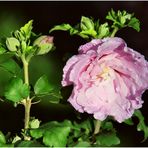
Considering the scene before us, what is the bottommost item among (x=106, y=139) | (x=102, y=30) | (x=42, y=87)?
(x=106, y=139)

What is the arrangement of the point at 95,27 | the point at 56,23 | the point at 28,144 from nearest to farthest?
the point at 28,144
the point at 95,27
the point at 56,23

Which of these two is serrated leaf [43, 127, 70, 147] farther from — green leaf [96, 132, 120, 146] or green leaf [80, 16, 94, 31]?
green leaf [80, 16, 94, 31]

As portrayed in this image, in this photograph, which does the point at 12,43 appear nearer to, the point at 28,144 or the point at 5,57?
the point at 5,57

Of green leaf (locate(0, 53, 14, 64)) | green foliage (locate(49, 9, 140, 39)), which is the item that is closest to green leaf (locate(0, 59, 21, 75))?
green leaf (locate(0, 53, 14, 64))

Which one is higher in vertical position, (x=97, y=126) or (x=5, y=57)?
(x=5, y=57)

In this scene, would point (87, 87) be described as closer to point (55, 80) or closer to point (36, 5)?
point (55, 80)

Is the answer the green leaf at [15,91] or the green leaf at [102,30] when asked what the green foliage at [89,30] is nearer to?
the green leaf at [102,30]

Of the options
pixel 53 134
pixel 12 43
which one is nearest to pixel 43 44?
pixel 12 43
